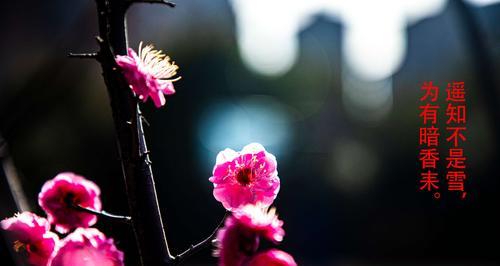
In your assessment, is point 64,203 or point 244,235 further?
point 64,203

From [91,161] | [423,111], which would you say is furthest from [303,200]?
[423,111]

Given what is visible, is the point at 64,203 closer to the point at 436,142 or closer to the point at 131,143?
the point at 131,143

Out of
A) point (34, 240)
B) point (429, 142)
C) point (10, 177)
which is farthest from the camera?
point (429, 142)

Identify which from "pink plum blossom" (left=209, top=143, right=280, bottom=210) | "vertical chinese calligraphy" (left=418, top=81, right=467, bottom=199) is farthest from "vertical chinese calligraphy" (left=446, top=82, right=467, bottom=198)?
"pink plum blossom" (left=209, top=143, right=280, bottom=210)

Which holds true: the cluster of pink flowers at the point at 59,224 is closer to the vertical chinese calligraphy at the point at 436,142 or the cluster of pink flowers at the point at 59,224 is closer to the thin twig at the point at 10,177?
the thin twig at the point at 10,177

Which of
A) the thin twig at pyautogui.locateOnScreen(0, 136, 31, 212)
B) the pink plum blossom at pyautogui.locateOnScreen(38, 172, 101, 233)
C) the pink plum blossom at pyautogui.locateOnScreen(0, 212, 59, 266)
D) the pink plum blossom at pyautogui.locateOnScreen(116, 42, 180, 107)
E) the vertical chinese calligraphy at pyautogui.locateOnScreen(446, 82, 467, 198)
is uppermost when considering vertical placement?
the pink plum blossom at pyautogui.locateOnScreen(116, 42, 180, 107)

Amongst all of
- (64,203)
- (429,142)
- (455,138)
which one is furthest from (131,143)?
(455,138)

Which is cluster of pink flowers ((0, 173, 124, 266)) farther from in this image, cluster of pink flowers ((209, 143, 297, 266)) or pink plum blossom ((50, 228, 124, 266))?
cluster of pink flowers ((209, 143, 297, 266))
